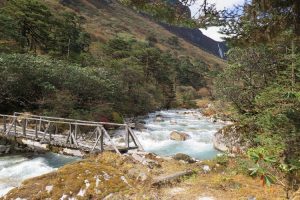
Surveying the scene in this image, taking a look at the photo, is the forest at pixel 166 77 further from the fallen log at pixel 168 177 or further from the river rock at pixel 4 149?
the river rock at pixel 4 149

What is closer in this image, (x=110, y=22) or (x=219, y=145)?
(x=219, y=145)

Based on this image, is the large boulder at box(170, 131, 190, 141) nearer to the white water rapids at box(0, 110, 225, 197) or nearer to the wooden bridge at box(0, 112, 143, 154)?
the white water rapids at box(0, 110, 225, 197)

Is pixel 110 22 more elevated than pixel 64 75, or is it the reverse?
pixel 110 22

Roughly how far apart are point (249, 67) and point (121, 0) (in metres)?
13.5

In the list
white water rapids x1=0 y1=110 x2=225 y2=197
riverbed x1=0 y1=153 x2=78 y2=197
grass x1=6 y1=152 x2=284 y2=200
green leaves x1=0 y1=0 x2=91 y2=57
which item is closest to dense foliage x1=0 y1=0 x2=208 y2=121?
green leaves x1=0 y1=0 x2=91 y2=57

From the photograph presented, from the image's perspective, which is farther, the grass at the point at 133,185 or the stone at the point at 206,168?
the stone at the point at 206,168

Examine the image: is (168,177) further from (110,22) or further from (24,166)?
(110,22)

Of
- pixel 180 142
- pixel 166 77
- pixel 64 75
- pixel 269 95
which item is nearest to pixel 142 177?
pixel 269 95

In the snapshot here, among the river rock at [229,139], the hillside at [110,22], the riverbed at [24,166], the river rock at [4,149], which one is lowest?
the riverbed at [24,166]

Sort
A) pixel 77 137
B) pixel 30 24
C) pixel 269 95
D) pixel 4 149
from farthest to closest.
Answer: pixel 30 24 → pixel 4 149 → pixel 77 137 → pixel 269 95

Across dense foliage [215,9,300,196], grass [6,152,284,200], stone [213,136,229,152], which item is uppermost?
dense foliage [215,9,300,196]

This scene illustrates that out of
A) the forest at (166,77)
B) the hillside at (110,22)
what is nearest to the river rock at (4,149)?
the forest at (166,77)

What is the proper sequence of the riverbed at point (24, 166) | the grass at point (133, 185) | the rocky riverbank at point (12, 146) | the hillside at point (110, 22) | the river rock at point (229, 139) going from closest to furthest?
the grass at point (133, 185)
the riverbed at point (24, 166)
the river rock at point (229, 139)
the rocky riverbank at point (12, 146)
the hillside at point (110, 22)

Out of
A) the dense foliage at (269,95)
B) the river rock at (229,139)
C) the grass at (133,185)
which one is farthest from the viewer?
the river rock at (229,139)
